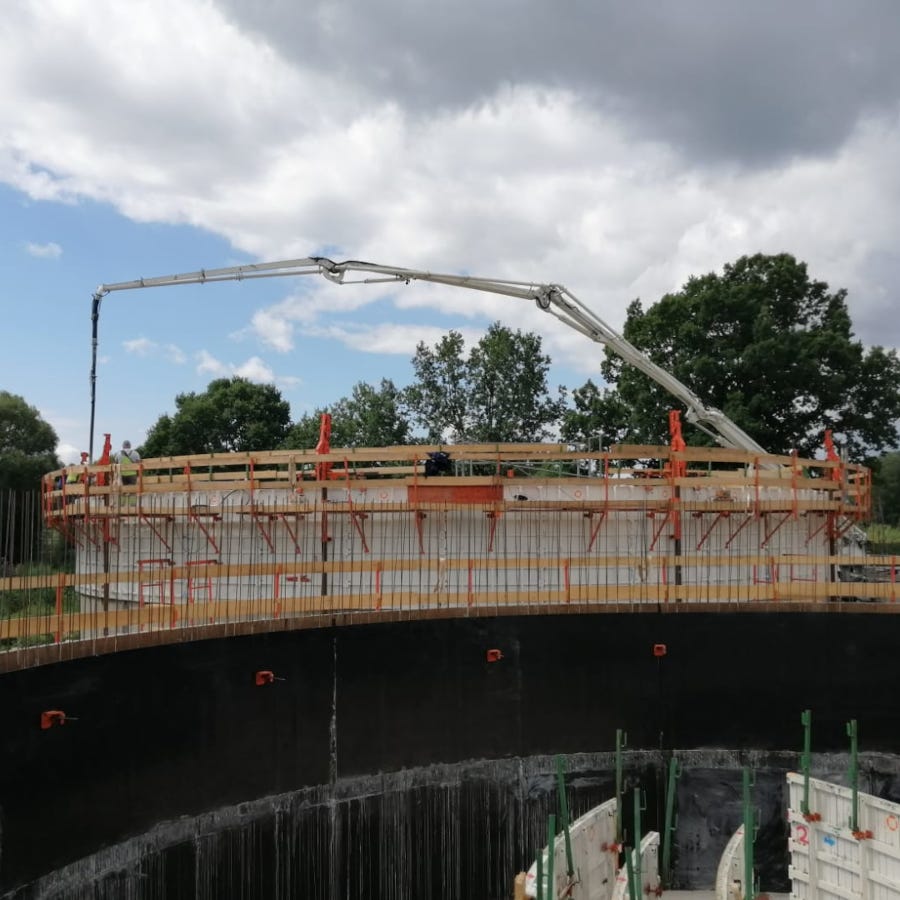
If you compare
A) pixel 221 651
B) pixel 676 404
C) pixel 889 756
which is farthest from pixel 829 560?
pixel 676 404

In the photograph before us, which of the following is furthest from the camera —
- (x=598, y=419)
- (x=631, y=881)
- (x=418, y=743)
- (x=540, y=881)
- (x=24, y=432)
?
(x=24, y=432)

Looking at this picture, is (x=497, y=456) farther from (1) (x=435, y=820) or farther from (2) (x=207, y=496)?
(1) (x=435, y=820)

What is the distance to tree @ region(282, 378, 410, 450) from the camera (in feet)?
129

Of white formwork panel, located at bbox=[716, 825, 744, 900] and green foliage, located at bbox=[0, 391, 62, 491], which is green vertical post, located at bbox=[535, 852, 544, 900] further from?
green foliage, located at bbox=[0, 391, 62, 491]

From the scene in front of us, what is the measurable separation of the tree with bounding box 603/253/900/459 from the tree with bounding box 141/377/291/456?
2446cm

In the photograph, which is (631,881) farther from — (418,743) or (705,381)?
(705,381)

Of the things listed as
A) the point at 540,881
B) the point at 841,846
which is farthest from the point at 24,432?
the point at 841,846

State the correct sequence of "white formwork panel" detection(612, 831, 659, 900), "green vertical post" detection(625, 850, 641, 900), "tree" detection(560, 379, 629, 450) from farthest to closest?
"tree" detection(560, 379, 629, 450), "white formwork panel" detection(612, 831, 659, 900), "green vertical post" detection(625, 850, 641, 900)

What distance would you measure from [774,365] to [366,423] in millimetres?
19246

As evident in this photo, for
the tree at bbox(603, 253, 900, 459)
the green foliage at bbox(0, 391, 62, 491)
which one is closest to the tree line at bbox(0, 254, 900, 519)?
the tree at bbox(603, 253, 900, 459)

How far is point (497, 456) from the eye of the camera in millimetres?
13984

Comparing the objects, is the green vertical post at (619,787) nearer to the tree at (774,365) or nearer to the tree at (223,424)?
the tree at (774,365)

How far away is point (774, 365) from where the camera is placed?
28.5 meters

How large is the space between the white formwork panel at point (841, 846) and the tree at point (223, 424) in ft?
139
